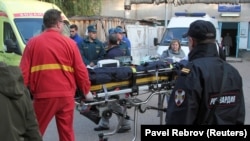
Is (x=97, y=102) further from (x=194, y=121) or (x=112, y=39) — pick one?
(x=194, y=121)

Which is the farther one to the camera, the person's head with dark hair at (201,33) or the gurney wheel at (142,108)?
the gurney wheel at (142,108)

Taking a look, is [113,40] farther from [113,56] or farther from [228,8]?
[228,8]

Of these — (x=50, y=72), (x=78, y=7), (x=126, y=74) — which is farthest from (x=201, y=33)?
(x=78, y=7)

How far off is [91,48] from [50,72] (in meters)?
3.26

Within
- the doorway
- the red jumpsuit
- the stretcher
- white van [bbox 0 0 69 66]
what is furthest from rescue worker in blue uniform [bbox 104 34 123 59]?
the doorway

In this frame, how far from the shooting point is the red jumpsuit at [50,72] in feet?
14.7

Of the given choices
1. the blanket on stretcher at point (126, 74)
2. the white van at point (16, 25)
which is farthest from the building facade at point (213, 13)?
the blanket on stretcher at point (126, 74)

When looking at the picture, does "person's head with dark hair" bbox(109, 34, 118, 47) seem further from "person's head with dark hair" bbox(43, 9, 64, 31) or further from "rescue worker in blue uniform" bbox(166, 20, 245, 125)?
"rescue worker in blue uniform" bbox(166, 20, 245, 125)

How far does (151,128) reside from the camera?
2723 mm

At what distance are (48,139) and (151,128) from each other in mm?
3975

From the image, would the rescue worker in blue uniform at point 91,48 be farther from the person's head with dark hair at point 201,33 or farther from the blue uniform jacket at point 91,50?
the person's head with dark hair at point 201,33

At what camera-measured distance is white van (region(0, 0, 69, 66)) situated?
8.96m

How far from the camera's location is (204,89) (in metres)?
2.54

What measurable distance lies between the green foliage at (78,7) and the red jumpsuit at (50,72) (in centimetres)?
1635
